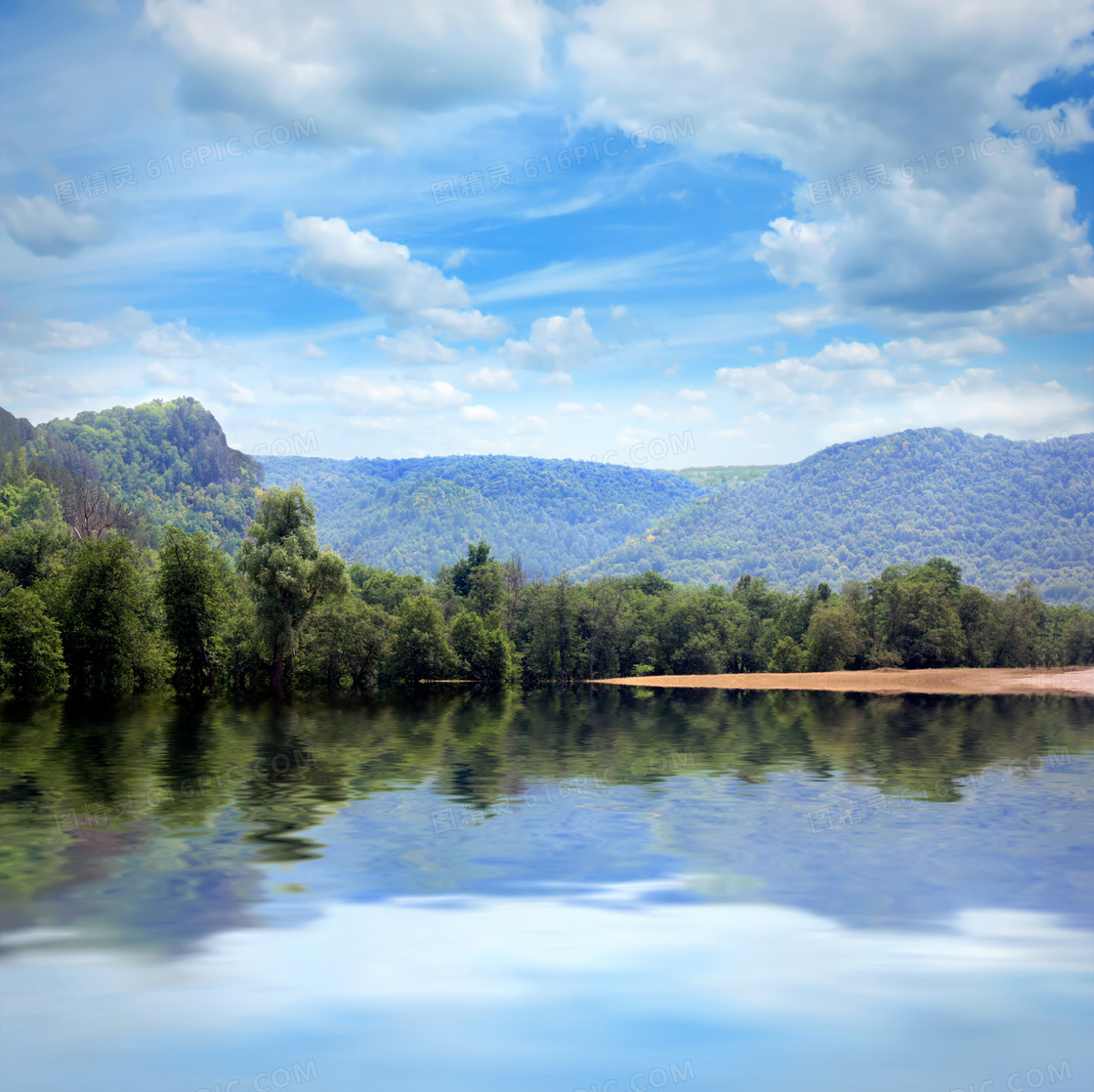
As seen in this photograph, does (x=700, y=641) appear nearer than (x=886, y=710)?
No

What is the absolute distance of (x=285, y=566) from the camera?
71.2 metres

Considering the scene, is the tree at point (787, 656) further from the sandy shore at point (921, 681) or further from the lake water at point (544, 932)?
the lake water at point (544, 932)

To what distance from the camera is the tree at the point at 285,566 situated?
7162 centimetres

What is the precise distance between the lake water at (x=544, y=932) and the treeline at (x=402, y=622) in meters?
45.5

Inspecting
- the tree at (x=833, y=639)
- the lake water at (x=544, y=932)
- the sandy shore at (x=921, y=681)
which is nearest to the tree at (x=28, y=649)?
the lake water at (x=544, y=932)

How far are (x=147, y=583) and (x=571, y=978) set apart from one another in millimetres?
79228

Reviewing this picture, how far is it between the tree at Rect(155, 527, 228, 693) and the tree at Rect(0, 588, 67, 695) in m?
9.93

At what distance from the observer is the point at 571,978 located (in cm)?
1210

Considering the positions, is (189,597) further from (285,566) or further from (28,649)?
(28,649)

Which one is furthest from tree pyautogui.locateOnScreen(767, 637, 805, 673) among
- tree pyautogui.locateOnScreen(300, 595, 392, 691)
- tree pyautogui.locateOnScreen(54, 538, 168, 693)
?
tree pyautogui.locateOnScreen(54, 538, 168, 693)

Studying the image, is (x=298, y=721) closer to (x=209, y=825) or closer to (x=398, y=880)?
(x=209, y=825)

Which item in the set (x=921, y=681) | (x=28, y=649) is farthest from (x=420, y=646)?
(x=921, y=681)

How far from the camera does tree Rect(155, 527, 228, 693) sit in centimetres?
7762

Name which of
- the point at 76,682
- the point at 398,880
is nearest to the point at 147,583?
the point at 76,682
